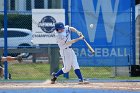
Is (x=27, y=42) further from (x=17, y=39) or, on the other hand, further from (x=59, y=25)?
(x=59, y=25)


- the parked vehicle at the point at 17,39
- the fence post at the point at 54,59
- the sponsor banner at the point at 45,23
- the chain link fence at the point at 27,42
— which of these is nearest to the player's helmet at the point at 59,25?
the sponsor banner at the point at 45,23

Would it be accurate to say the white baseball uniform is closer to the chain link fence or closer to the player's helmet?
the player's helmet

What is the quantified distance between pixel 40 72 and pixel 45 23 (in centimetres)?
244

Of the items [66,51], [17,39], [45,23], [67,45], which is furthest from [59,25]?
[17,39]

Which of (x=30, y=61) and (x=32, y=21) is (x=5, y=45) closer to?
(x=32, y=21)

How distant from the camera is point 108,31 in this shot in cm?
1723

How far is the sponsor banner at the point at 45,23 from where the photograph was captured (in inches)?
663

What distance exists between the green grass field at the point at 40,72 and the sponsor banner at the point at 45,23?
1.29 metres

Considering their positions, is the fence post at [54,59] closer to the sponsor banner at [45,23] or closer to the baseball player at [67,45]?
the sponsor banner at [45,23]

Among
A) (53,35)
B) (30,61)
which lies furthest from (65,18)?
(30,61)

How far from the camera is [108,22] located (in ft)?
56.5
